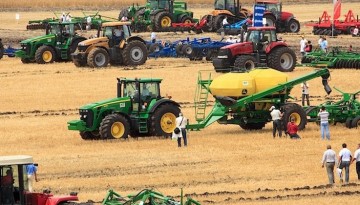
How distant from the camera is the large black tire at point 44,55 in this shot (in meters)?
58.7

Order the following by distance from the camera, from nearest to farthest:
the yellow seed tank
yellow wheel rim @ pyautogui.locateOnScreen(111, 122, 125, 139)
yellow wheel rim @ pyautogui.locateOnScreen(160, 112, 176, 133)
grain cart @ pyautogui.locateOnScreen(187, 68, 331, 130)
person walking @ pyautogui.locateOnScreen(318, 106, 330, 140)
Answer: person walking @ pyautogui.locateOnScreen(318, 106, 330, 140)
yellow wheel rim @ pyautogui.locateOnScreen(111, 122, 125, 139)
yellow wheel rim @ pyautogui.locateOnScreen(160, 112, 176, 133)
grain cart @ pyautogui.locateOnScreen(187, 68, 331, 130)
the yellow seed tank

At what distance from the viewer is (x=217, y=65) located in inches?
2069

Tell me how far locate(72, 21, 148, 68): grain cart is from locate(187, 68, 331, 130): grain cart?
57.0 ft

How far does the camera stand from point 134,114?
36.5 meters

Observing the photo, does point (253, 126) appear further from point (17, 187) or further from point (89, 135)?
point (17, 187)

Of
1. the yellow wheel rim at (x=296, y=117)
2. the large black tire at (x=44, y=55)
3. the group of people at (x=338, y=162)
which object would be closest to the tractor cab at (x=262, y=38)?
the large black tire at (x=44, y=55)

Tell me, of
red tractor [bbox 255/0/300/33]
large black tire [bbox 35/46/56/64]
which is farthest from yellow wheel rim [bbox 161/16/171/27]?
large black tire [bbox 35/46/56/64]

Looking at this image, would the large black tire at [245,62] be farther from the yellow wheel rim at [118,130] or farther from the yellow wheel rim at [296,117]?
the yellow wheel rim at [118,130]

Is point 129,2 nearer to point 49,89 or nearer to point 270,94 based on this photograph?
point 49,89

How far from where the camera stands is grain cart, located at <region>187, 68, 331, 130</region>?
123ft

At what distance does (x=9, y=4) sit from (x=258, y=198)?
77.0 metres

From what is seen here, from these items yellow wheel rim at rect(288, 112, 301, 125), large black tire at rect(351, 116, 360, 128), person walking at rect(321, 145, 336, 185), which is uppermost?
person walking at rect(321, 145, 336, 185)

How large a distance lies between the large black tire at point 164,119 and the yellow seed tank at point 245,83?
231cm

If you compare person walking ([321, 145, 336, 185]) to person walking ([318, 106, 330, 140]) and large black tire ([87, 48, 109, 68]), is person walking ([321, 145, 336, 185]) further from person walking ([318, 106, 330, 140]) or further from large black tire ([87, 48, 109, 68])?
large black tire ([87, 48, 109, 68])
